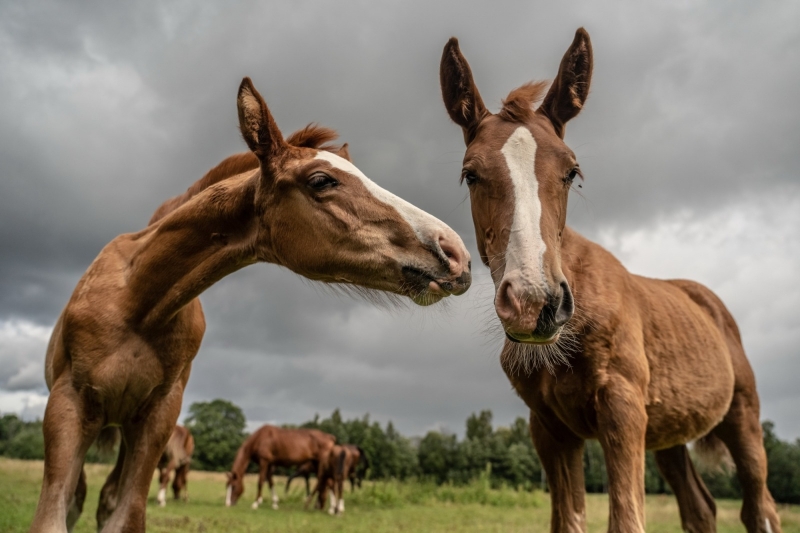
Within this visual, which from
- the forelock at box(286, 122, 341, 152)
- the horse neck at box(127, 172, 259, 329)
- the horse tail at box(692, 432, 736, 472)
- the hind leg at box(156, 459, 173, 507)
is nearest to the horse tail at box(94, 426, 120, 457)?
the horse neck at box(127, 172, 259, 329)

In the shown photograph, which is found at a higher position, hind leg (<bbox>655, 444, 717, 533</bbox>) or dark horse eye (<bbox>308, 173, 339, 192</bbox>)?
dark horse eye (<bbox>308, 173, 339, 192</bbox>)

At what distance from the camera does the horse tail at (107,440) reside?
5262 mm

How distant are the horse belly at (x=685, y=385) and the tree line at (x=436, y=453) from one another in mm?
29201

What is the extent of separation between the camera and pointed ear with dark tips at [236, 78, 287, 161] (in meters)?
3.51

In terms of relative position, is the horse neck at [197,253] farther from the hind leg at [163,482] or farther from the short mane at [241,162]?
the hind leg at [163,482]

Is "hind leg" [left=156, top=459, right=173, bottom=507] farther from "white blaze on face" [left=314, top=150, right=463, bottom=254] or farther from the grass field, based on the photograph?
"white blaze on face" [left=314, top=150, right=463, bottom=254]

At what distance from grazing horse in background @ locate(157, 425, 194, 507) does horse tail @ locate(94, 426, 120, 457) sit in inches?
472

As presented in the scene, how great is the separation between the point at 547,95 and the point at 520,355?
1825 mm

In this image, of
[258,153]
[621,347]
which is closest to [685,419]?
[621,347]

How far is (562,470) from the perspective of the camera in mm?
4285

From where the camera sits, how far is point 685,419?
464cm

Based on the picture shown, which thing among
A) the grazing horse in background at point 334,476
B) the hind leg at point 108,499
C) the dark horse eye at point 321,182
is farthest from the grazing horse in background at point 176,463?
the dark horse eye at point 321,182

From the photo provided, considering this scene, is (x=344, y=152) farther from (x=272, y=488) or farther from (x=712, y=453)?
(x=272, y=488)

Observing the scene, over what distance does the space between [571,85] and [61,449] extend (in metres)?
4.07
